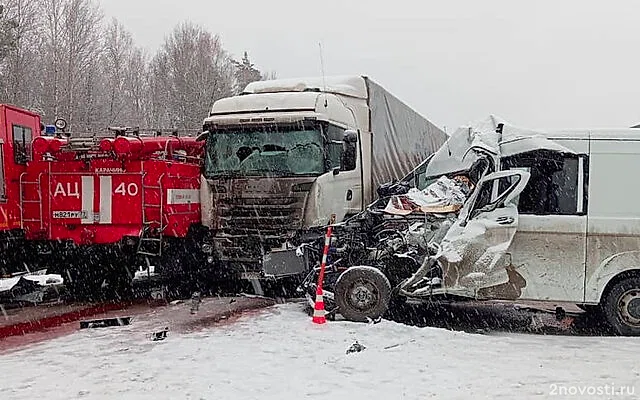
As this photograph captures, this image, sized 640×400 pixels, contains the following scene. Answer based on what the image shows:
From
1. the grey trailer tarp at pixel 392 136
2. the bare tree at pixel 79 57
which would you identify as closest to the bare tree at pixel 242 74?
the bare tree at pixel 79 57

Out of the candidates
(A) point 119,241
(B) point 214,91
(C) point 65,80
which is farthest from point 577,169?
(B) point 214,91

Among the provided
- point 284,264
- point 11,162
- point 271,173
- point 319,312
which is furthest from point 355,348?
point 11,162

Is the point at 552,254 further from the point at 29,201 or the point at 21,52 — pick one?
the point at 21,52

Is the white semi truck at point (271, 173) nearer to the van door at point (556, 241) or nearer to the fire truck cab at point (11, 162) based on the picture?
the fire truck cab at point (11, 162)

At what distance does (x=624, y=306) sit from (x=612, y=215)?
3.82ft

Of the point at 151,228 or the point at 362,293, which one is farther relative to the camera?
the point at 151,228

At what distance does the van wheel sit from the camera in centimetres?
922

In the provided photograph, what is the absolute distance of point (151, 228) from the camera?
12.6 meters

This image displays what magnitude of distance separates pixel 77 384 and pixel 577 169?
21.3ft

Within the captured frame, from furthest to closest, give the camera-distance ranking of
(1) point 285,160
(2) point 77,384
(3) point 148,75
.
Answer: (3) point 148,75
(1) point 285,160
(2) point 77,384

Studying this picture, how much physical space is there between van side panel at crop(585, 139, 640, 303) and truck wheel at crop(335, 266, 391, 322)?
2.59 metres

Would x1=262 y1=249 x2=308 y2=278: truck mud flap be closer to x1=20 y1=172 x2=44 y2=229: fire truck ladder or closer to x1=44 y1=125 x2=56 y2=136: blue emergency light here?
x1=20 y1=172 x2=44 y2=229: fire truck ladder

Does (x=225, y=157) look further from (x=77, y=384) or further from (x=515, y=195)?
(x=77, y=384)

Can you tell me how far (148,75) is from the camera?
63281mm
